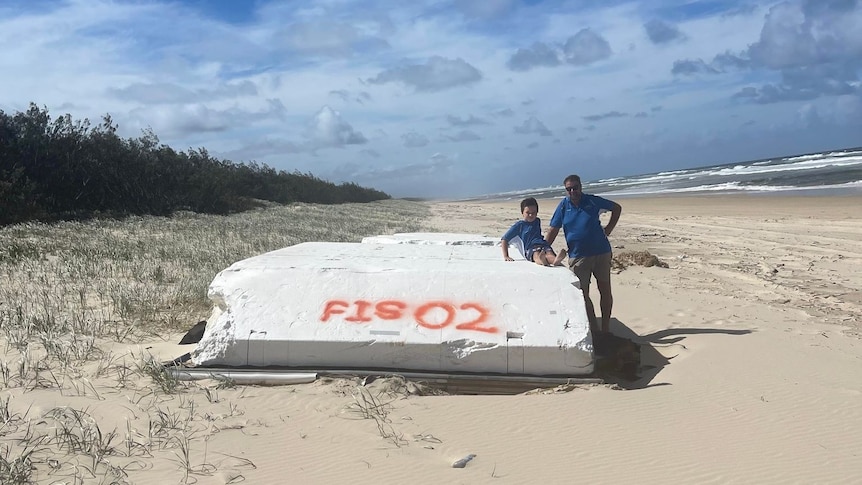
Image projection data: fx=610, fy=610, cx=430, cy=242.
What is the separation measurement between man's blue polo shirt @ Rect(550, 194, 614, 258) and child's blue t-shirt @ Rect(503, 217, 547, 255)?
1.57ft

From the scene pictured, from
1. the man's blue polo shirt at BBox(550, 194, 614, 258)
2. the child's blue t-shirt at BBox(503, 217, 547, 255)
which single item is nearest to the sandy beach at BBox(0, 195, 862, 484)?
the man's blue polo shirt at BBox(550, 194, 614, 258)

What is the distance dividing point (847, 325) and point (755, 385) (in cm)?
308

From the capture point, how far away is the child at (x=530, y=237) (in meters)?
6.76

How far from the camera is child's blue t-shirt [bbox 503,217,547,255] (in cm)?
700

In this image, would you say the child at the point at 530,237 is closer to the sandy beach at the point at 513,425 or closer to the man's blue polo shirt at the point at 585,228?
the man's blue polo shirt at the point at 585,228

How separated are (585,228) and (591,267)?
434 millimetres

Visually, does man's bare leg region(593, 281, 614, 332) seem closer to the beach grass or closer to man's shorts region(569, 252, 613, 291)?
man's shorts region(569, 252, 613, 291)

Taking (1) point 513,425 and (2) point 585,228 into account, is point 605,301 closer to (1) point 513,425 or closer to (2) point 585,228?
(2) point 585,228

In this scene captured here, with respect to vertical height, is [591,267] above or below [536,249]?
below

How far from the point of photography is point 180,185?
24.0 metres

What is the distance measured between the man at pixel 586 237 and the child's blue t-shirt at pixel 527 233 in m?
0.40

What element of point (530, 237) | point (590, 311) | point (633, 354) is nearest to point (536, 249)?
point (530, 237)

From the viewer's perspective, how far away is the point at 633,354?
587cm

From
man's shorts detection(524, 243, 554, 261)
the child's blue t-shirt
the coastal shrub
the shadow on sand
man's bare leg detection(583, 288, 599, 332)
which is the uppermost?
the coastal shrub
